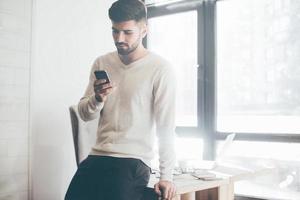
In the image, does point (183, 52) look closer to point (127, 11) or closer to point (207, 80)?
point (207, 80)

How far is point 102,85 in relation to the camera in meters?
1.43

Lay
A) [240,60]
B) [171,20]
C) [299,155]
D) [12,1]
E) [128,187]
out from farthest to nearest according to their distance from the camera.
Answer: [171,20] < [240,60] < [299,155] < [12,1] < [128,187]

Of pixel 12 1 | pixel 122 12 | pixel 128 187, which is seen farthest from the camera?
pixel 12 1

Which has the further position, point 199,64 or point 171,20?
point 171,20

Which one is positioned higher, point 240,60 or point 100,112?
point 240,60

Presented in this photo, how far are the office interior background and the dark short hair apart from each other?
1177mm

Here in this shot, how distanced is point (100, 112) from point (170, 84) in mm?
326

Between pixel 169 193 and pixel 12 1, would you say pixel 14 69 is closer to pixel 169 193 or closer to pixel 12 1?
pixel 12 1

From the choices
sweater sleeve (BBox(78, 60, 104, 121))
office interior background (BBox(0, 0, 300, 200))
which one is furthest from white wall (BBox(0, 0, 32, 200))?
sweater sleeve (BBox(78, 60, 104, 121))

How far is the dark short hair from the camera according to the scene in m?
1.51

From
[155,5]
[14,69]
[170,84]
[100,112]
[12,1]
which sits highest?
[155,5]

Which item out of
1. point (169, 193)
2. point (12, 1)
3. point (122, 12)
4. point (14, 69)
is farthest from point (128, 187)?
point (12, 1)

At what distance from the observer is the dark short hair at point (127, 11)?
4.97 ft

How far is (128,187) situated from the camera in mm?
1414
